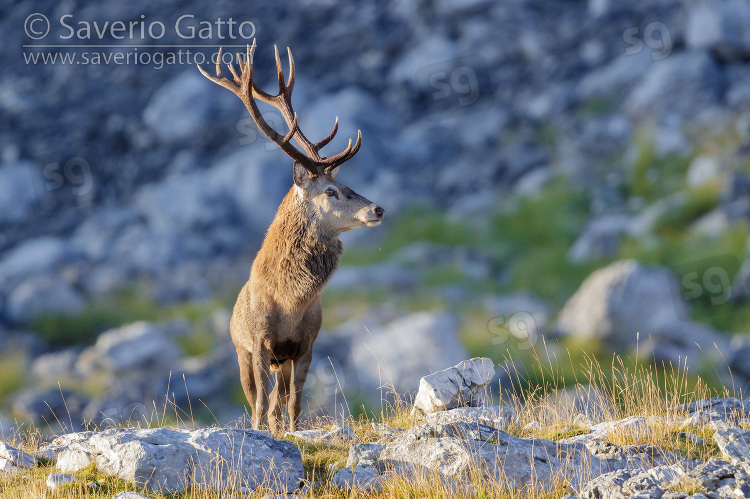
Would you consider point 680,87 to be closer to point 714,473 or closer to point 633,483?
point 714,473

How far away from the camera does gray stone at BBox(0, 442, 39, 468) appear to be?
782 centimetres

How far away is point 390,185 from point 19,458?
26.6 metres

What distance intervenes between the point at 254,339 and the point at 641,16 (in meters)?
30.2

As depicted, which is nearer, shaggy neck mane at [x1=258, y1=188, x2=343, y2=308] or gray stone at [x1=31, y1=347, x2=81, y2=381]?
shaggy neck mane at [x1=258, y1=188, x2=343, y2=308]

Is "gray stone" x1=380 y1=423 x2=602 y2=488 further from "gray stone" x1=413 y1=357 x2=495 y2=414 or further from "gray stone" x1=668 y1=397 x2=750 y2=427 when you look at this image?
"gray stone" x1=413 y1=357 x2=495 y2=414

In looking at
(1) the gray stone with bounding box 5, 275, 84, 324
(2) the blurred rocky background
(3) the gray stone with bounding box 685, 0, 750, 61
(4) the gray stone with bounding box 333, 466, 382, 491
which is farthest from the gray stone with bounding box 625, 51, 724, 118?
(4) the gray stone with bounding box 333, 466, 382, 491

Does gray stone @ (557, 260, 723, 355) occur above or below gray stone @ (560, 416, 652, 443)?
below

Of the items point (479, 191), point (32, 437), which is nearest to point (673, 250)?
point (479, 191)

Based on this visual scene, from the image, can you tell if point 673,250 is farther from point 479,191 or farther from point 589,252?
point 479,191

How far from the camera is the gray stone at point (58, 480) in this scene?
7.08 meters

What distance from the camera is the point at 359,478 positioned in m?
7.00

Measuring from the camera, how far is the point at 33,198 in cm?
3375

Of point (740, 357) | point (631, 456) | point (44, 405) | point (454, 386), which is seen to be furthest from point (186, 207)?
point (631, 456)

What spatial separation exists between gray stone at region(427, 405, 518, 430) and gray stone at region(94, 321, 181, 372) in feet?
68.0
